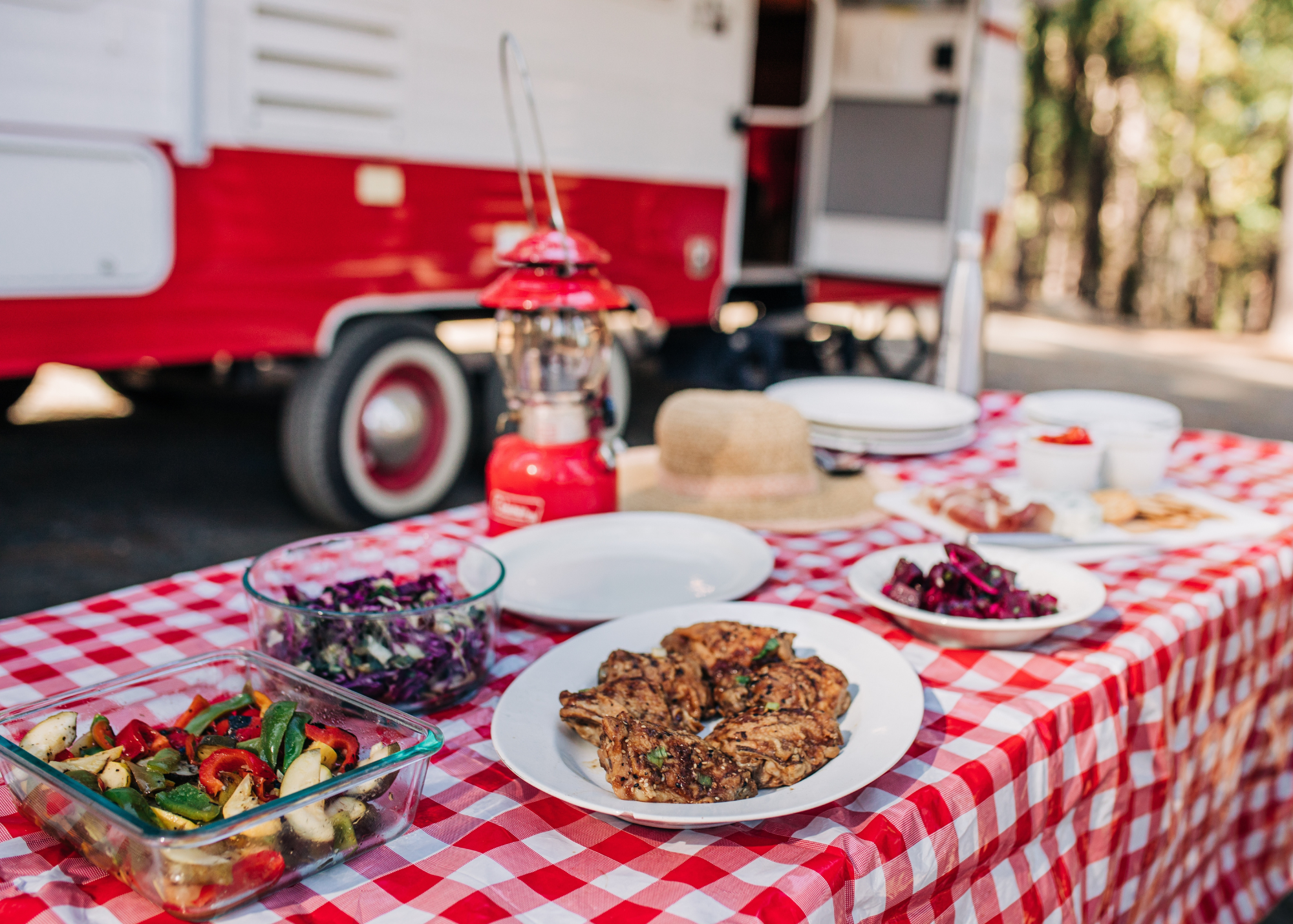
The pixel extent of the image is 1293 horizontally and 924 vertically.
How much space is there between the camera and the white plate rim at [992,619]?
1209 mm

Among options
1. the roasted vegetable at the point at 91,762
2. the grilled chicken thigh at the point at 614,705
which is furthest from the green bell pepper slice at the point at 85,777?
the grilled chicken thigh at the point at 614,705

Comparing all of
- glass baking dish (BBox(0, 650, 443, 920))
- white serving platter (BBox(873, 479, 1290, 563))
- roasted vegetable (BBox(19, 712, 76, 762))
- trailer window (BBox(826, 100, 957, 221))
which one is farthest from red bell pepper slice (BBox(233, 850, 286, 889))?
trailer window (BBox(826, 100, 957, 221))

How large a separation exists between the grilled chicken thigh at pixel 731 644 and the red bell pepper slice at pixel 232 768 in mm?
423

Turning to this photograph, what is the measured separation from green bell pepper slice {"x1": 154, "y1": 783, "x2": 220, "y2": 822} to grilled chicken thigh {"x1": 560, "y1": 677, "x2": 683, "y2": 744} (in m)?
0.30

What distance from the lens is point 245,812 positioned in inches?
28.7

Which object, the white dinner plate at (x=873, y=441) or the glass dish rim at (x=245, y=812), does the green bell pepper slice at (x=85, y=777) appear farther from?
the white dinner plate at (x=873, y=441)

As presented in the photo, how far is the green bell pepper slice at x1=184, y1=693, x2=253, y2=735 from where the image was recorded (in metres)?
0.95

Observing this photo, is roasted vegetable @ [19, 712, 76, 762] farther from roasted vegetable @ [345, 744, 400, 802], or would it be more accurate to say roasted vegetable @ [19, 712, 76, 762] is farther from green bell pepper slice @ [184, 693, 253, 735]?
roasted vegetable @ [345, 744, 400, 802]

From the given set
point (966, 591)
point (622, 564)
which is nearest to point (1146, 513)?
point (966, 591)

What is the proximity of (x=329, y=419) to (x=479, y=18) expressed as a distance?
1.58 m

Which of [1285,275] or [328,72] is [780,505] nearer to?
[328,72]

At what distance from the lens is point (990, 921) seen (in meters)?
1.08

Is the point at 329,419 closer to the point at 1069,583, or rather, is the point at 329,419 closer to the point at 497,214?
the point at 497,214

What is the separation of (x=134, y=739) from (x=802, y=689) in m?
0.58
